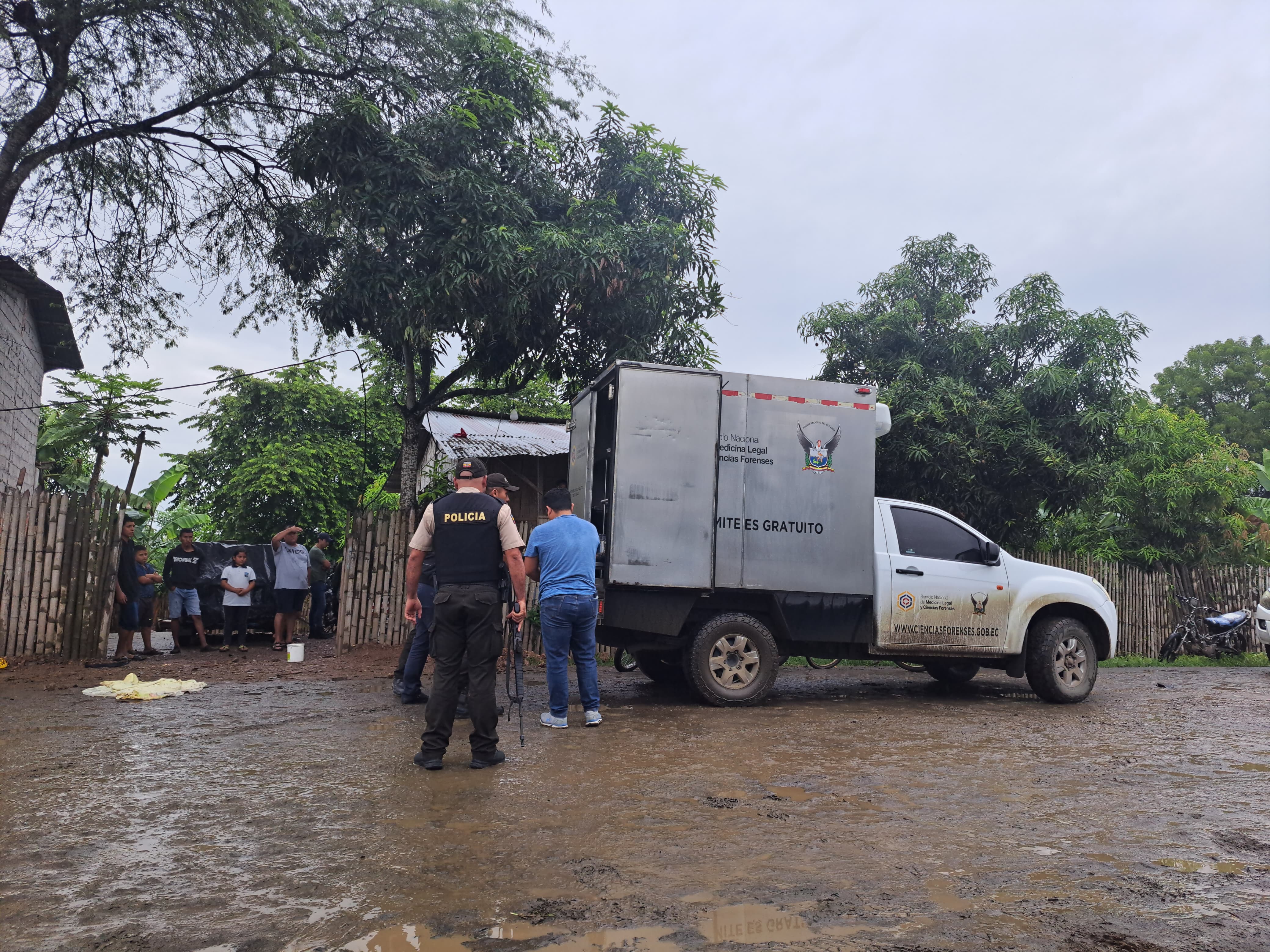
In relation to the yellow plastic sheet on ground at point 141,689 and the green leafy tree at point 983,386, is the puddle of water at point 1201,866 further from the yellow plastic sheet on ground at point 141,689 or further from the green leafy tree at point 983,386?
the green leafy tree at point 983,386

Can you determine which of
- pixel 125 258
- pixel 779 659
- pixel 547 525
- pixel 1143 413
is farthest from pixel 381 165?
pixel 1143 413

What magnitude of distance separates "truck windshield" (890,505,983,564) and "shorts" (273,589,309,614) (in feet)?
26.1

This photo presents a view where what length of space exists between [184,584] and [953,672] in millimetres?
10006

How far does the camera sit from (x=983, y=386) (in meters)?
15.1

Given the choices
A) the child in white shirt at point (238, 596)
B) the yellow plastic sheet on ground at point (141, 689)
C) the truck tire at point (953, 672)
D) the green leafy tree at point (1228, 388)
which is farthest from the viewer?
the green leafy tree at point (1228, 388)

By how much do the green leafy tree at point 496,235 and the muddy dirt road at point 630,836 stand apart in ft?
22.3

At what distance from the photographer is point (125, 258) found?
13.7 meters

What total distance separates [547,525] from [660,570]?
1.38m

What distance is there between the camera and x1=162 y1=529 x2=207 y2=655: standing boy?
41.3ft


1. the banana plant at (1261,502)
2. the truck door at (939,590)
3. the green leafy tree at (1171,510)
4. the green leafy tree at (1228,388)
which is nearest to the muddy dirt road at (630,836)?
the truck door at (939,590)

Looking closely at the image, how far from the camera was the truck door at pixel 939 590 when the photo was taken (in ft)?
27.2

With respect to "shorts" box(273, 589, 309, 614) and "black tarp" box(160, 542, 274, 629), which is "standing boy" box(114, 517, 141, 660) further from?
"black tarp" box(160, 542, 274, 629)

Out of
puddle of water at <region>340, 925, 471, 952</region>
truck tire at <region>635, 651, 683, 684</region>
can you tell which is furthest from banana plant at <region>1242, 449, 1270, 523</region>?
puddle of water at <region>340, 925, 471, 952</region>

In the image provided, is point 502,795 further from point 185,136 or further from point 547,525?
point 185,136
